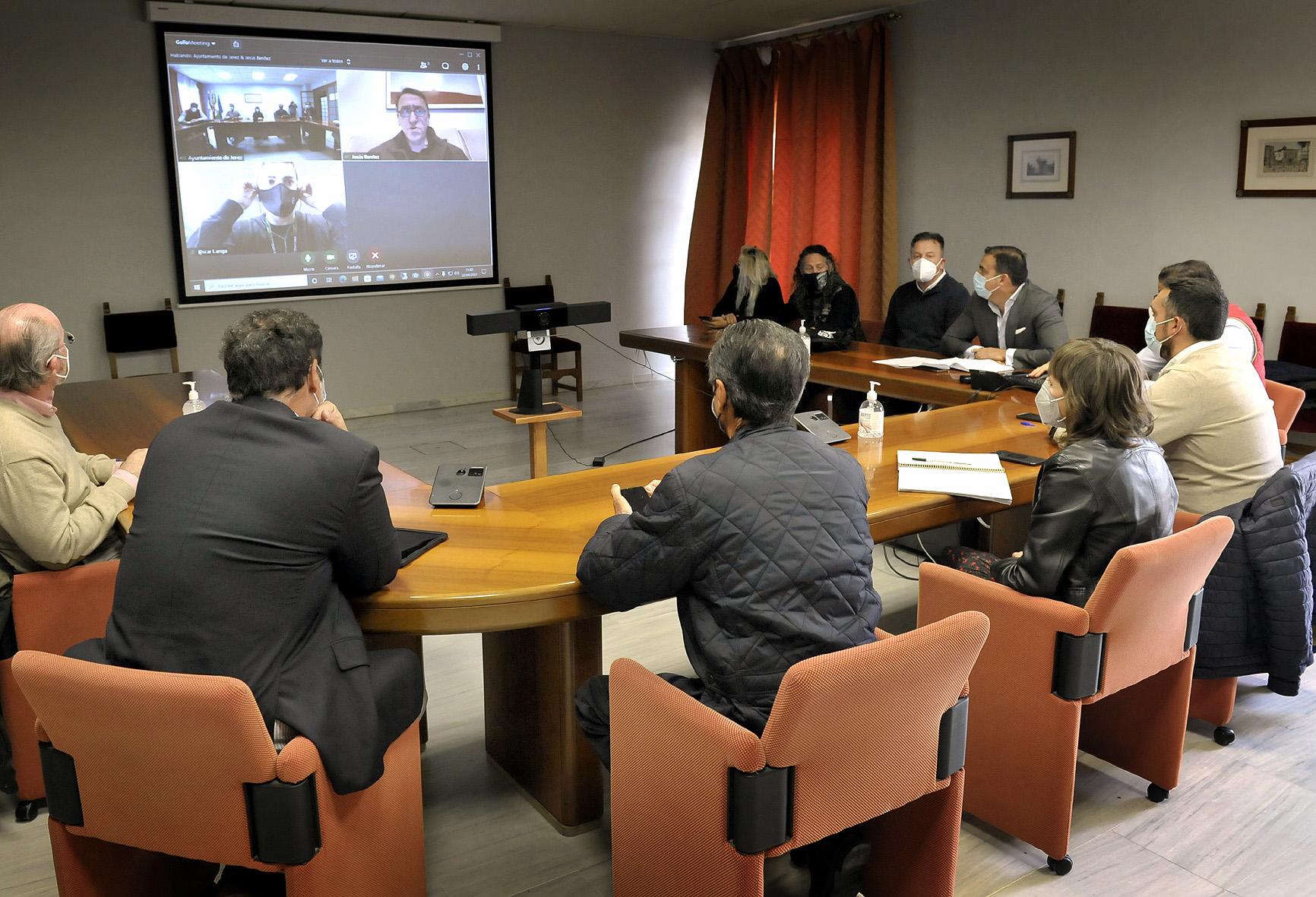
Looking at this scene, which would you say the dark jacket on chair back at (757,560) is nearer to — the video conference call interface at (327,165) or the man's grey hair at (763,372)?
the man's grey hair at (763,372)

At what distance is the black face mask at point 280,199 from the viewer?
22.1 ft

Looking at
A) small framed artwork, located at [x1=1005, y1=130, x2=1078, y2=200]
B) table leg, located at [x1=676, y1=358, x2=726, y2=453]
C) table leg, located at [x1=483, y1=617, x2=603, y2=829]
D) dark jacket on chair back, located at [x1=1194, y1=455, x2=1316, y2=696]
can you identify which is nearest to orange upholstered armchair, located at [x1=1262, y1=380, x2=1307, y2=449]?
dark jacket on chair back, located at [x1=1194, y1=455, x2=1316, y2=696]

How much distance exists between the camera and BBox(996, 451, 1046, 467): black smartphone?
2.92 meters

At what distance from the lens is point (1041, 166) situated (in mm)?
6215

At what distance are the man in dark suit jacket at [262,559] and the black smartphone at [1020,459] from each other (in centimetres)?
185

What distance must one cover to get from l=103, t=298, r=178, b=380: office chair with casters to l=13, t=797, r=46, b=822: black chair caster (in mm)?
4266

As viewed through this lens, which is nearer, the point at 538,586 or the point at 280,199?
the point at 538,586

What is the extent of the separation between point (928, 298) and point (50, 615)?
4.35 metres

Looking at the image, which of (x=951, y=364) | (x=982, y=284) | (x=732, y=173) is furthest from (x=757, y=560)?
(x=732, y=173)

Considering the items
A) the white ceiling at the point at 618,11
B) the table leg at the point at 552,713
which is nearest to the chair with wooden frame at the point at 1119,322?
the white ceiling at the point at 618,11

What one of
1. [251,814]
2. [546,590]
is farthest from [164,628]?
[546,590]

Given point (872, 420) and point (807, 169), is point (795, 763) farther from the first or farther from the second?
point (807, 169)

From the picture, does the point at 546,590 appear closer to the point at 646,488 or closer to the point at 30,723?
the point at 646,488

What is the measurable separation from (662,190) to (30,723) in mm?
6670
